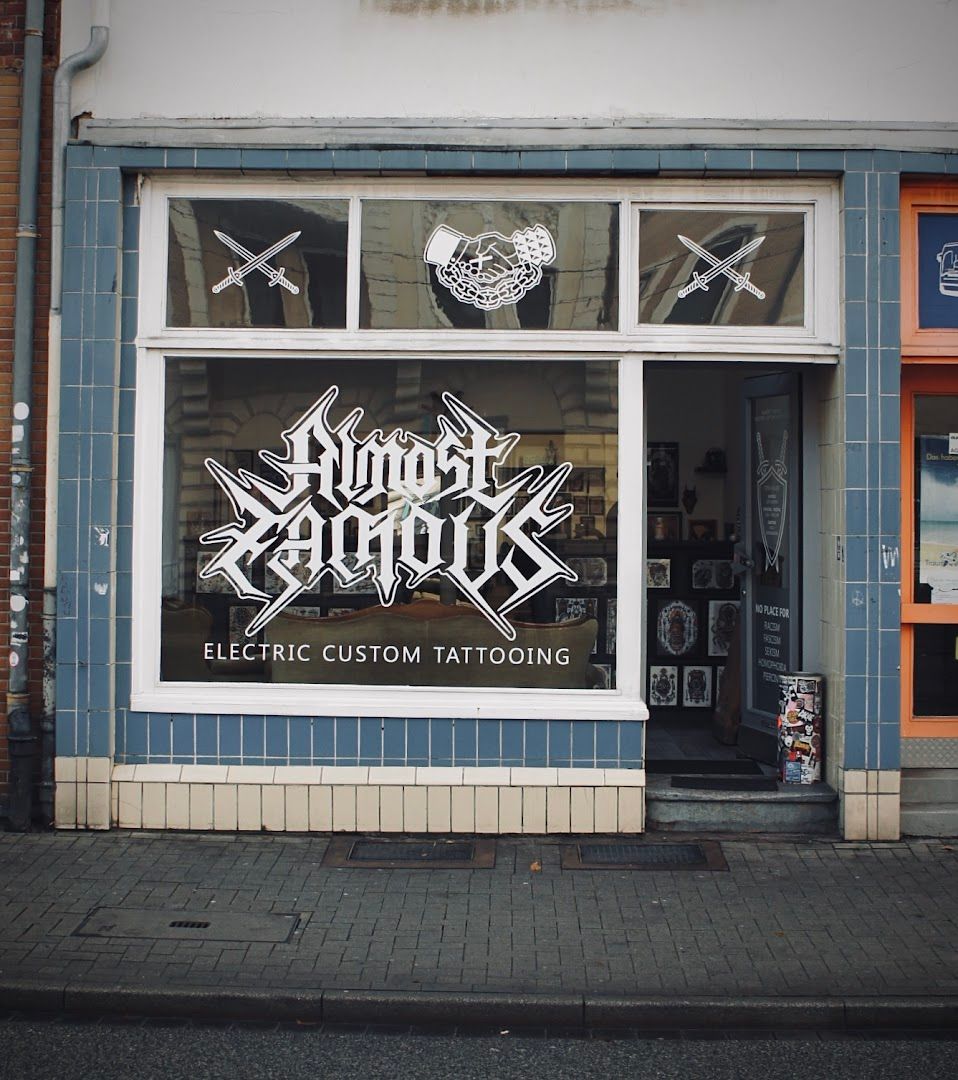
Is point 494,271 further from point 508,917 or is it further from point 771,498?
point 508,917

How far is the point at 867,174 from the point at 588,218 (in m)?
1.78

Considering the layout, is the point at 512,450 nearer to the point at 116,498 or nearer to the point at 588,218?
the point at 588,218

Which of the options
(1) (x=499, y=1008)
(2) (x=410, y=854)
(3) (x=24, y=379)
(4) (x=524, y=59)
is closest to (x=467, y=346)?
(4) (x=524, y=59)

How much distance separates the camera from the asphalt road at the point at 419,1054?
4.41 metres

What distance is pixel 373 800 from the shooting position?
7.19 m

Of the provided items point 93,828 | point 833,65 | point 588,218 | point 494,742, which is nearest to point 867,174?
point 833,65

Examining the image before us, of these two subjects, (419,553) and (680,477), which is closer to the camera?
(419,553)

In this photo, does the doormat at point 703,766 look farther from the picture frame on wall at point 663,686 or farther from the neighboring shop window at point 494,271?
the neighboring shop window at point 494,271

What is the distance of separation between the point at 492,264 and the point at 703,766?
3.84m

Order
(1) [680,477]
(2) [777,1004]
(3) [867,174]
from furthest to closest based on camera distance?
(1) [680,477], (3) [867,174], (2) [777,1004]

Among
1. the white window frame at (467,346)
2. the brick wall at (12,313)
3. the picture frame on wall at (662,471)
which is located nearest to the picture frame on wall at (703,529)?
the picture frame on wall at (662,471)

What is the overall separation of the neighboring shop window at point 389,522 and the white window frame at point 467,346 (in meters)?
0.10

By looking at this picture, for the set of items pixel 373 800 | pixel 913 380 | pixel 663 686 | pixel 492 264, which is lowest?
pixel 373 800

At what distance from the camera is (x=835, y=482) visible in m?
7.32
